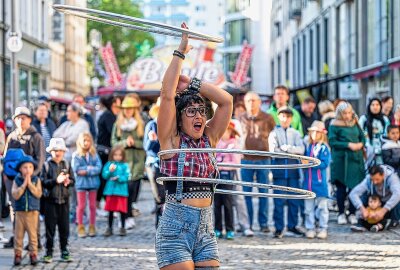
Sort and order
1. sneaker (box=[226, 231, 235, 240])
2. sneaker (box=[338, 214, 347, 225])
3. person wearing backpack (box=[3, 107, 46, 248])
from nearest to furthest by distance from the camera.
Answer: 1. person wearing backpack (box=[3, 107, 46, 248])
2. sneaker (box=[226, 231, 235, 240])
3. sneaker (box=[338, 214, 347, 225])

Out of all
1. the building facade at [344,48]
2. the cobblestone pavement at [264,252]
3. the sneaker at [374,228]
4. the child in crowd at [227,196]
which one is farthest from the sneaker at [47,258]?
the building facade at [344,48]

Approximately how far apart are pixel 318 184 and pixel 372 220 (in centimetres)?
118

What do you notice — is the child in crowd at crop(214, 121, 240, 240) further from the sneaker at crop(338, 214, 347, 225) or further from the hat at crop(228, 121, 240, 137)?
the sneaker at crop(338, 214, 347, 225)

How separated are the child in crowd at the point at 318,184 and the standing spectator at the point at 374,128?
76.7 inches

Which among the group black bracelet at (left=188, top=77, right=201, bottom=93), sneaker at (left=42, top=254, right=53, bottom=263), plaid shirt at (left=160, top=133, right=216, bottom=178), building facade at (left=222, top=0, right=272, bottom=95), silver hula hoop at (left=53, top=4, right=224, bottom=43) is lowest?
sneaker at (left=42, top=254, right=53, bottom=263)

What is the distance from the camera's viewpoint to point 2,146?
12.9 metres

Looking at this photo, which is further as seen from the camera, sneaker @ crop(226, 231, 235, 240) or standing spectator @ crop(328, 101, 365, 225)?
standing spectator @ crop(328, 101, 365, 225)

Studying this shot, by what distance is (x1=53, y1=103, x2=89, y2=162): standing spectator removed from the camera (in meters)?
17.7

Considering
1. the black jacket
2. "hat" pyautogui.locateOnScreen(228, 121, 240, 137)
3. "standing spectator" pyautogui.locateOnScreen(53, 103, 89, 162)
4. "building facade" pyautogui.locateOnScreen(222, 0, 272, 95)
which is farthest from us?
"building facade" pyautogui.locateOnScreen(222, 0, 272, 95)

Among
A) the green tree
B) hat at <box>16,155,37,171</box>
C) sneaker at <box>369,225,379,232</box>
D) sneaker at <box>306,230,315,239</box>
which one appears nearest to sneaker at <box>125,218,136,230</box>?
sneaker at <box>306,230,315,239</box>

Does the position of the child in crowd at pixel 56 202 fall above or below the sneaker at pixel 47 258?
above

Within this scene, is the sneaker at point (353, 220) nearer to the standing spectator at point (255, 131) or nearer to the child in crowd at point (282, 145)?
the child in crowd at point (282, 145)

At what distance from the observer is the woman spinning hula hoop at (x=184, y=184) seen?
22.8 ft

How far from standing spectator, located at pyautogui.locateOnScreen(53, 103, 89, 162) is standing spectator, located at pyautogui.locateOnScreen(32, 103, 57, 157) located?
0.12m
